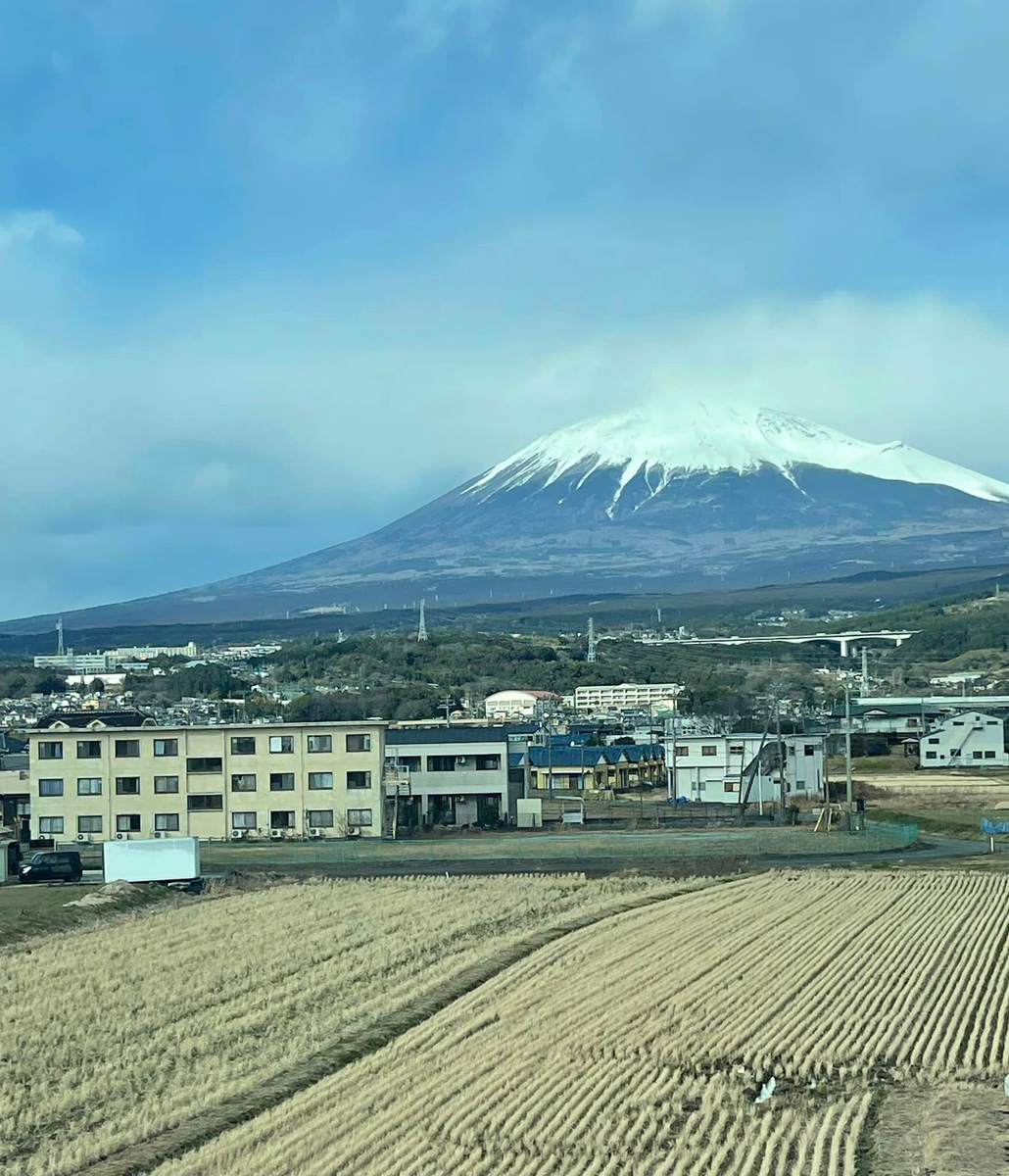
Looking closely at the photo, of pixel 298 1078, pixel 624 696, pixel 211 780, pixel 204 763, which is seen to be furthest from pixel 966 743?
pixel 298 1078

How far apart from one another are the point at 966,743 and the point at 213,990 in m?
51.3

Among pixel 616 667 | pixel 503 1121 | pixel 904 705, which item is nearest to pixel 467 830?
pixel 503 1121

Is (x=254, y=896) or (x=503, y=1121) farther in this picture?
(x=254, y=896)

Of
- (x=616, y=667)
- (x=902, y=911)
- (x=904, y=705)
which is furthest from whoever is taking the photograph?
(x=616, y=667)

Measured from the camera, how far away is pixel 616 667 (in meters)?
122

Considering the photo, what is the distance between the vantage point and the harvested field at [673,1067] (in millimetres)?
11172

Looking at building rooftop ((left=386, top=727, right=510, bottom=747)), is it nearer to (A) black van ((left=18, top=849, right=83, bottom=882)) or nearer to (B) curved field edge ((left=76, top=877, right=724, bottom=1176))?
(A) black van ((left=18, top=849, right=83, bottom=882))

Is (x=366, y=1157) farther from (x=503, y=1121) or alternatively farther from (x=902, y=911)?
(x=902, y=911)

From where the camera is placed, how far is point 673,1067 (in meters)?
13.6

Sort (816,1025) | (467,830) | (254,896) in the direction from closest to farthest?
(816,1025) → (254,896) → (467,830)

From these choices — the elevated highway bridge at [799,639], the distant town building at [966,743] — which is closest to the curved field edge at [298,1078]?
the distant town building at [966,743]

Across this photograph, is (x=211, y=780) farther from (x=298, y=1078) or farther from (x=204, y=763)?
(x=298, y=1078)

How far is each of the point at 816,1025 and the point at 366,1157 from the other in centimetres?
566

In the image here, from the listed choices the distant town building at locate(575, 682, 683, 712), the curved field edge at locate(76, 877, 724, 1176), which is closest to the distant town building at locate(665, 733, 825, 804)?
the curved field edge at locate(76, 877, 724, 1176)
